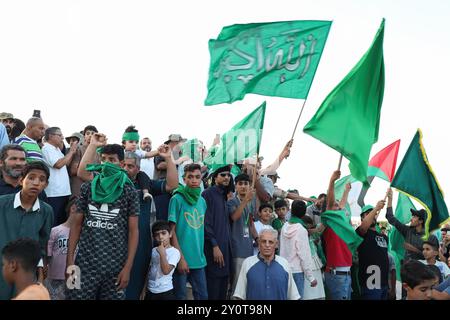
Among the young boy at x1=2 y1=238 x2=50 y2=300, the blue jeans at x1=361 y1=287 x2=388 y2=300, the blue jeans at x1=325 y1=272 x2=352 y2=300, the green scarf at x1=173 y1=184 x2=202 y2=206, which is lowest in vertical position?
the blue jeans at x1=361 y1=287 x2=388 y2=300

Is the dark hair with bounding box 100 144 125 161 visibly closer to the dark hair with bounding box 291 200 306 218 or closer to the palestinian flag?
the dark hair with bounding box 291 200 306 218

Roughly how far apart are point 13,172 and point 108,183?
121 cm

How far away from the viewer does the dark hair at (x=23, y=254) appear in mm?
4672

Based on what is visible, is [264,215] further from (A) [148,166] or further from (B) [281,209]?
(A) [148,166]

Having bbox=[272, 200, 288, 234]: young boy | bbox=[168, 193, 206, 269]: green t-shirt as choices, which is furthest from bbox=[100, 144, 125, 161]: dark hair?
bbox=[272, 200, 288, 234]: young boy

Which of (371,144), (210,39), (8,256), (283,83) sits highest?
(210,39)

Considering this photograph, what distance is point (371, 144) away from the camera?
7.85m

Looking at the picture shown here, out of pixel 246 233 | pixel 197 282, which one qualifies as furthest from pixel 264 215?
pixel 197 282

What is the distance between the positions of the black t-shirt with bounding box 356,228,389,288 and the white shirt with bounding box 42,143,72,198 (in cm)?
472

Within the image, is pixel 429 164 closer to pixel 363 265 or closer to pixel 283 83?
pixel 363 265

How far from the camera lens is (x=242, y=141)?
895cm

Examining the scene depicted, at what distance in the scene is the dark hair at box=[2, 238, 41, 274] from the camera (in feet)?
15.3

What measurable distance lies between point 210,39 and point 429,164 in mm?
4136
